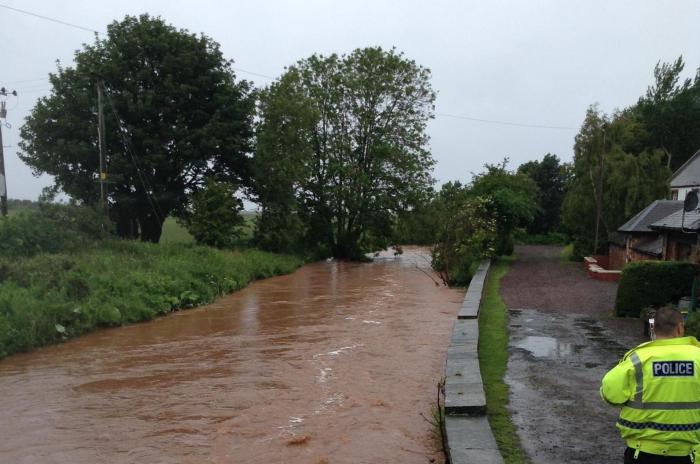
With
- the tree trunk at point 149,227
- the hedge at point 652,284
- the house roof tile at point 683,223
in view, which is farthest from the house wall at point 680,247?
the tree trunk at point 149,227

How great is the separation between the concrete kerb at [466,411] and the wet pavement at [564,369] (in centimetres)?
44

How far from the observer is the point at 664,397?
3.68 meters

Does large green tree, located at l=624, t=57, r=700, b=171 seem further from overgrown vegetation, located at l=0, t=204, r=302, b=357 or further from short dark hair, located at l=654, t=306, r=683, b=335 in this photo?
short dark hair, located at l=654, t=306, r=683, b=335

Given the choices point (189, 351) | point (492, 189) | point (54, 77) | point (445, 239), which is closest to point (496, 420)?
point (189, 351)

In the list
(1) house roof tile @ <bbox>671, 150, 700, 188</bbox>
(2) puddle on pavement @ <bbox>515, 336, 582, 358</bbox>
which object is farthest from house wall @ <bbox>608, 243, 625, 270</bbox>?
(2) puddle on pavement @ <bbox>515, 336, 582, 358</bbox>

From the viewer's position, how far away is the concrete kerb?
545 centimetres

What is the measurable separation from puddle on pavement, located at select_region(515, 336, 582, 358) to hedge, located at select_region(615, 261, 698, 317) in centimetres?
377

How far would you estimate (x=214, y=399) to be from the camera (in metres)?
9.05

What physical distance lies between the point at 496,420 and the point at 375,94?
32.2m

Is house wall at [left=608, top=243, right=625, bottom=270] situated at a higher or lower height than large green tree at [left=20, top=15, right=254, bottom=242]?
lower

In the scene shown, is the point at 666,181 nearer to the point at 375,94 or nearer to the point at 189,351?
the point at 375,94

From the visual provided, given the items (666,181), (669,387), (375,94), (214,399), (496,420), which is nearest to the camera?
(669,387)

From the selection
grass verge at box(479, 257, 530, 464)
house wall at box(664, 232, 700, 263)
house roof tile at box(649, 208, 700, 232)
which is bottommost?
grass verge at box(479, 257, 530, 464)

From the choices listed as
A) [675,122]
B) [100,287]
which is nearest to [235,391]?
[100,287]
